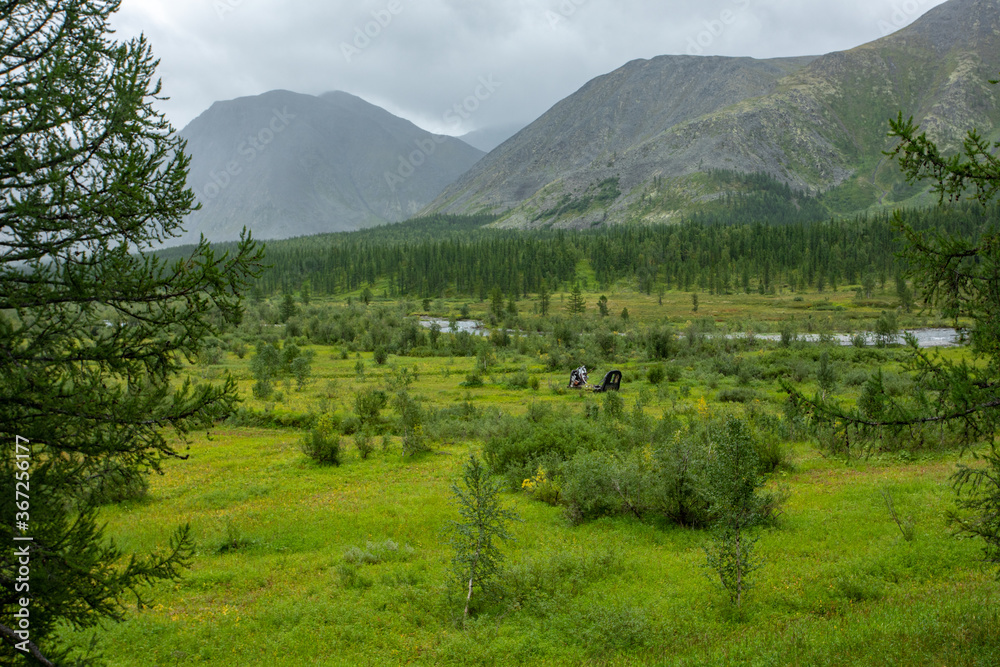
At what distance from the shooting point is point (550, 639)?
887cm

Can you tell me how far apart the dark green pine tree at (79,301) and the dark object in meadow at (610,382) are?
30.1 metres

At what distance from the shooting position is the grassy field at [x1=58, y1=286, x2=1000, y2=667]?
825cm

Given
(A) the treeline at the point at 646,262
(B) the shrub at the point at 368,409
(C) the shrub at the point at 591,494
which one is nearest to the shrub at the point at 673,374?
(B) the shrub at the point at 368,409

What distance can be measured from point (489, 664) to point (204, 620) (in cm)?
519

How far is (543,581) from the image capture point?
10.7m

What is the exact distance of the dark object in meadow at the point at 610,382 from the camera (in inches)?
1361

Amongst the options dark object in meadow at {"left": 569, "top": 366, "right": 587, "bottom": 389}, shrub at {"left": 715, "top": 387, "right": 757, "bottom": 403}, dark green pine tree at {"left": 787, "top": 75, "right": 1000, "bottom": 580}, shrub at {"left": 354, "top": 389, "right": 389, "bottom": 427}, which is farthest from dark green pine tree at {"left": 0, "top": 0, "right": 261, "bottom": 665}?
dark object in meadow at {"left": 569, "top": 366, "right": 587, "bottom": 389}

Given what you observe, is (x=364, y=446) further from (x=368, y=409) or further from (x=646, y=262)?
(x=646, y=262)

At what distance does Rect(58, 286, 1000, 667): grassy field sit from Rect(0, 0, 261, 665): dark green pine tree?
4.09 metres

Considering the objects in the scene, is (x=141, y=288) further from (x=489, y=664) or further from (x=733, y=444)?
(x=733, y=444)

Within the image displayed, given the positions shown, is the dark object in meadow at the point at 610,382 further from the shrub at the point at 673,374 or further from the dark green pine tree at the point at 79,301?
the dark green pine tree at the point at 79,301

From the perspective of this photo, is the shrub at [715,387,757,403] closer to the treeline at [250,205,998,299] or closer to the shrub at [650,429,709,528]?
the shrub at [650,429,709,528]

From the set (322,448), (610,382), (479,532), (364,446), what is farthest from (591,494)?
(610,382)

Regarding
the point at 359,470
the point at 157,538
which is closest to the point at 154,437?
the point at 157,538
